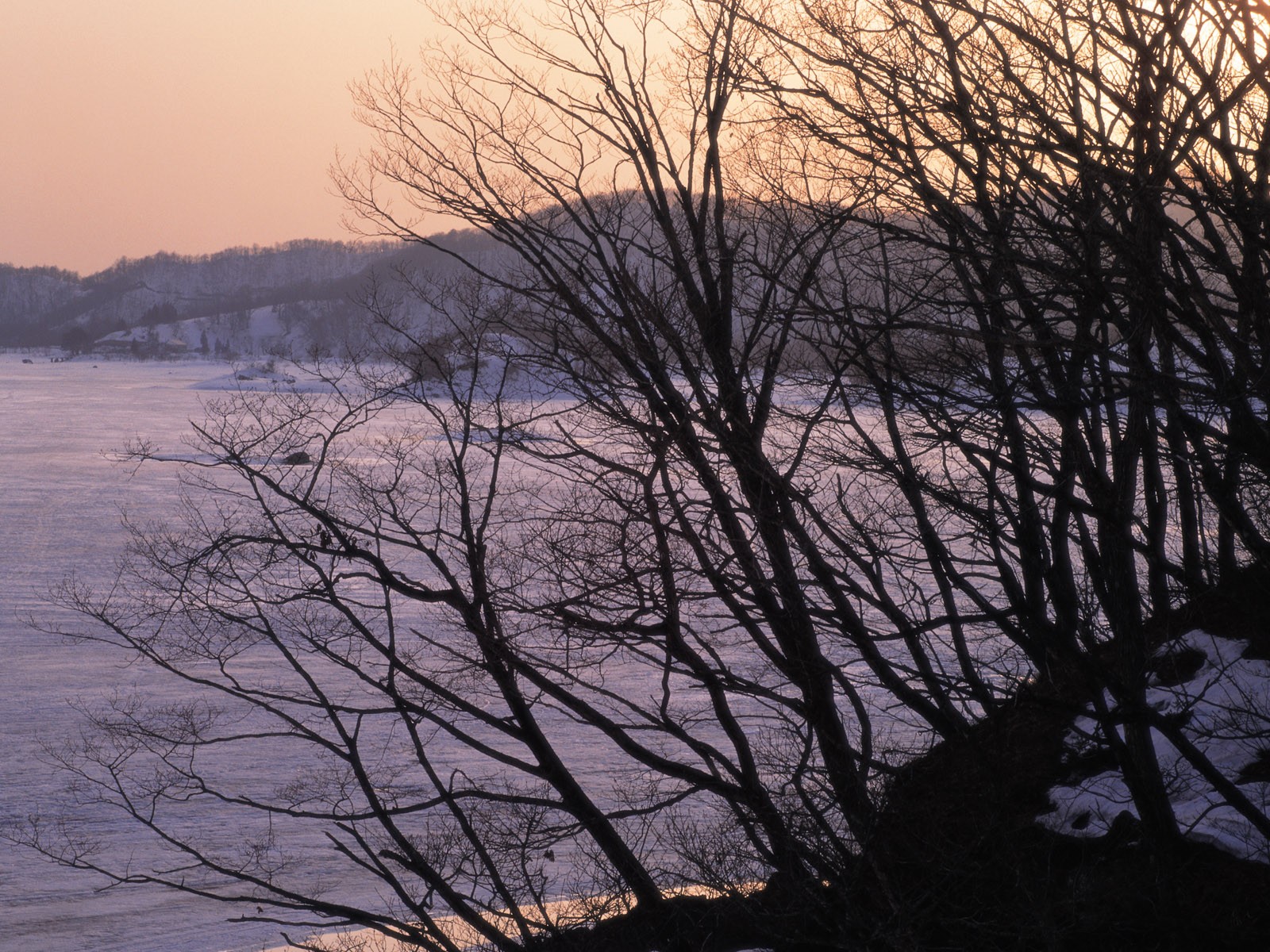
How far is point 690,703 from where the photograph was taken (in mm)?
13578

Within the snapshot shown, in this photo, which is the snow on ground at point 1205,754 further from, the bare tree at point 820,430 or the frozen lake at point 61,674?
the frozen lake at point 61,674

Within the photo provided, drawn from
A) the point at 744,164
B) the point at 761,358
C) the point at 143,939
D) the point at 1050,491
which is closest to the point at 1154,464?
the point at 1050,491

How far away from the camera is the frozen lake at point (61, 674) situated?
923 cm

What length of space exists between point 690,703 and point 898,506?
6.59 m

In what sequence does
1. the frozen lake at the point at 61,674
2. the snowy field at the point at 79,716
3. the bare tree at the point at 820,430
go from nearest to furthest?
the bare tree at the point at 820,430
the snowy field at the point at 79,716
the frozen lake at the point at 61,674

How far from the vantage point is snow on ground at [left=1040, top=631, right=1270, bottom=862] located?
5.73 metres

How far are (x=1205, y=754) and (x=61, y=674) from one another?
12.7 metres

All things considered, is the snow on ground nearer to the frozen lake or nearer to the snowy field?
the snowy field

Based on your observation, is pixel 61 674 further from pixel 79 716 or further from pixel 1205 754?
pixel 1205 754

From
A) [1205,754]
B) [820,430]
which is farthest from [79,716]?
[1205,754]

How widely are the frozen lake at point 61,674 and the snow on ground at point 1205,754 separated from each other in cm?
669

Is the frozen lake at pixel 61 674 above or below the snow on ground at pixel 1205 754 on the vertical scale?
below

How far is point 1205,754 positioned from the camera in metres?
6.22

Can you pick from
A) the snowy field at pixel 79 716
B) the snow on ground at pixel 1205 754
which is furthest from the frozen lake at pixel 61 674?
the snow on ground at pixel 1205 754
